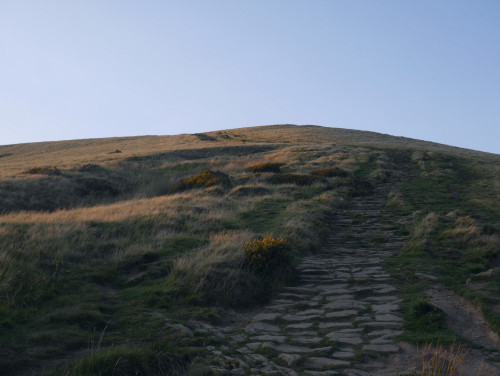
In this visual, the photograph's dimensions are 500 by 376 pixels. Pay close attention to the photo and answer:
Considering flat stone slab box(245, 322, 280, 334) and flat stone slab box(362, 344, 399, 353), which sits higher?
flat stone slab box(362, 344, 399, 353)

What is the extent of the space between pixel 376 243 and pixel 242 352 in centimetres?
652

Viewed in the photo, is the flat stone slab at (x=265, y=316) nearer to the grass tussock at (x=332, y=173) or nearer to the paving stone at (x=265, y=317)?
the paving stone at (x=265, y=317)

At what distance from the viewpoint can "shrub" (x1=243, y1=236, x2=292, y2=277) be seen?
8117mm

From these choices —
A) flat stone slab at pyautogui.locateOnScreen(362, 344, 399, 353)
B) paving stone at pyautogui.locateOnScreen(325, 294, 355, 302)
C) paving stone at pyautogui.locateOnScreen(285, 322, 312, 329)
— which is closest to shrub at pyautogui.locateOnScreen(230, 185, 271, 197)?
paving stone at pyautogui.locateOnScreen(325, 294, 355, 302)

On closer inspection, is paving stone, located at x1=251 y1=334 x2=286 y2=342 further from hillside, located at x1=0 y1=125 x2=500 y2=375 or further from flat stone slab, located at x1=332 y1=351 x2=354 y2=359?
flat stone slab, located at x1=332 y1=351 x2=354 y2=359

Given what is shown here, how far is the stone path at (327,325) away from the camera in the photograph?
16.1 feet

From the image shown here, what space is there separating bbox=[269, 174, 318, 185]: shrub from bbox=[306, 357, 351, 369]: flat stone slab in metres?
14.9

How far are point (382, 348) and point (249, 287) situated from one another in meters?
2.82

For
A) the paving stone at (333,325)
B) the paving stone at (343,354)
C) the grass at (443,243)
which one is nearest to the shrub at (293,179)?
the grass at (443,243)

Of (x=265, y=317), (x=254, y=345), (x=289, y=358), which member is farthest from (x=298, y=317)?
(x=289, y=358)

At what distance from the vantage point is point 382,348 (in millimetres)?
5266

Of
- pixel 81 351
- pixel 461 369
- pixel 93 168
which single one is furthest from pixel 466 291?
pixel 93 168

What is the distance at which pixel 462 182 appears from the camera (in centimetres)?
2147

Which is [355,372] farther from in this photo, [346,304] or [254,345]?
[346,304]
